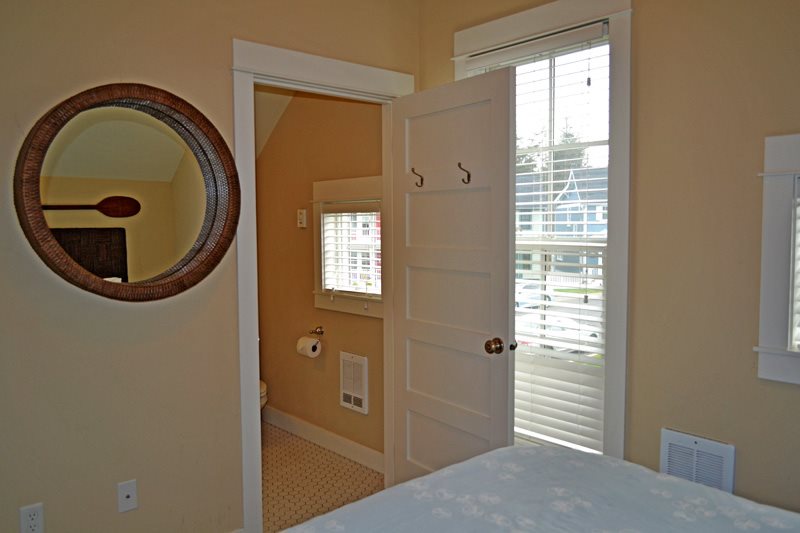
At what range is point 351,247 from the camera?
3627 mm

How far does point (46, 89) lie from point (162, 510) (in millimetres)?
1593

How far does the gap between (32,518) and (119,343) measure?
2.10 feet

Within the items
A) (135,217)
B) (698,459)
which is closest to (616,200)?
(698,459)

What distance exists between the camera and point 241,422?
2594 millimetres

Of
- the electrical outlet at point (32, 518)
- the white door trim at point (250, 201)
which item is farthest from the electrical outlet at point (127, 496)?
the white door trim at point (250, 201)

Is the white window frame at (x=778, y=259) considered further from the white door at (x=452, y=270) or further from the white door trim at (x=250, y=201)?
the white door trim at (x=250, y=201)

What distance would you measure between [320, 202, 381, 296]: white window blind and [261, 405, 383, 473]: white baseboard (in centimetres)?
92

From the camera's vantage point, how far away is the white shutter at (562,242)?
2.54 m

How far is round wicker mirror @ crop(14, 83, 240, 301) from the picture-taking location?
2.03 meters

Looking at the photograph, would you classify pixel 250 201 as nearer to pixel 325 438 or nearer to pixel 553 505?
pixel 553 505

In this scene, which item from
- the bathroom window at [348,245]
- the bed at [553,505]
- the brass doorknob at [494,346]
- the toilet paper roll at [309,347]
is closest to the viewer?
the bed at [553,505]

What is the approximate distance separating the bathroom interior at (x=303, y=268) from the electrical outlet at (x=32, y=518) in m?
1.28

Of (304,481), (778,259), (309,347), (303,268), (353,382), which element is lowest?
(304,481)

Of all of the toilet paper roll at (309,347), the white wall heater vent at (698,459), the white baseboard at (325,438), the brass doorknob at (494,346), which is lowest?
the white baseboard at (325,438)
